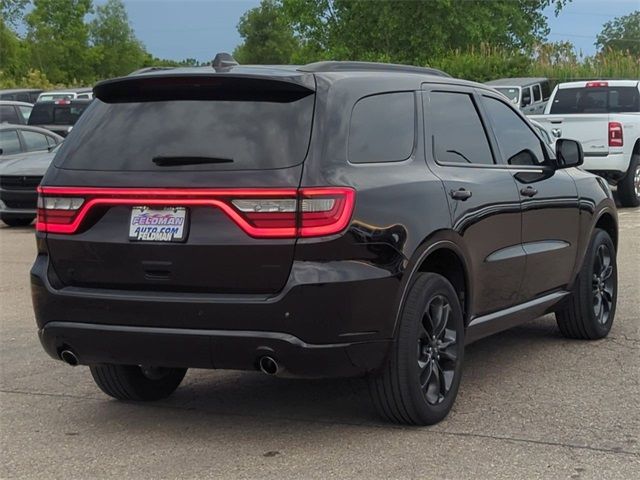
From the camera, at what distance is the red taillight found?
648 inches

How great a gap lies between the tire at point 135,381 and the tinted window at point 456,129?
1965 mm

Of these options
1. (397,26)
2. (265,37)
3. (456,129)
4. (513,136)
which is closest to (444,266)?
(456,129)

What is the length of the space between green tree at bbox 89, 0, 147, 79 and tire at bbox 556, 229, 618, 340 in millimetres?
90042

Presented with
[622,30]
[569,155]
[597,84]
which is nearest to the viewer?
[569,155]

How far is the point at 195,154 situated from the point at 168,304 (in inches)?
27.4

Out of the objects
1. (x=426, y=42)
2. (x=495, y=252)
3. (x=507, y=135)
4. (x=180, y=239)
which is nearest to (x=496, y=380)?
(x=495, y=252)

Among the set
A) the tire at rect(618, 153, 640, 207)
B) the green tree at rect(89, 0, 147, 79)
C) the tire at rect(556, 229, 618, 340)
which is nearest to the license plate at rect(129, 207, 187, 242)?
the tire at rect(556, 229, 618, 340)

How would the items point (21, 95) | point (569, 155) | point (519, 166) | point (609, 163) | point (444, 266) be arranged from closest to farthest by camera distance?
point (444, 266), point (519, 166), point (569, 155), point (609, 163), point (21, 95)

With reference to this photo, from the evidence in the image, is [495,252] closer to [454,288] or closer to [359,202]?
[454,288]

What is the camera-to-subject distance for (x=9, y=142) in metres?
16.9

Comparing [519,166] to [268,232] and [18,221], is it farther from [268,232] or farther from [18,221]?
[18,221]

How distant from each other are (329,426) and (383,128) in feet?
4.95

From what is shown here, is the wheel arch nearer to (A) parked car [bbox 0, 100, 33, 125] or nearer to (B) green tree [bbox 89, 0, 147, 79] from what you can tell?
(A) parked car [bbox 0, 100, 33, 125]

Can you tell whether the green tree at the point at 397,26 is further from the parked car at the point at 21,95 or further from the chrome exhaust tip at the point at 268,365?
the chrome exhaust tip at the point at 268,365
